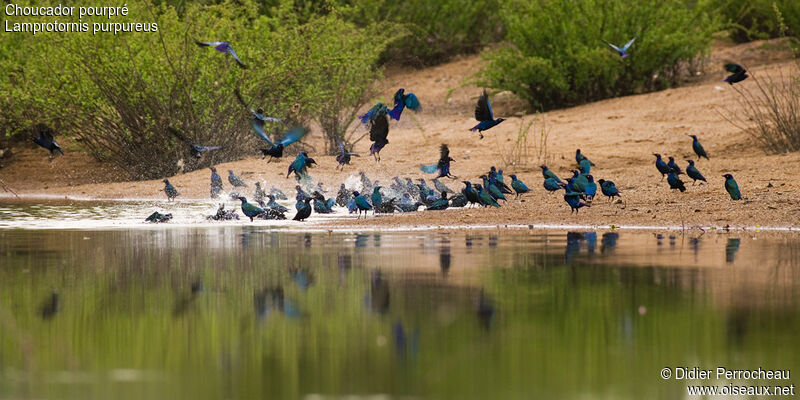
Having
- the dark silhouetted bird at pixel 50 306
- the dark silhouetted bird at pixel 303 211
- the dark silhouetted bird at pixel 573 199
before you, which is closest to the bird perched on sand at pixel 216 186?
the dark silhouetted bird at pixel 303 211

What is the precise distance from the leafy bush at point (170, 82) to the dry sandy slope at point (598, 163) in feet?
3.29

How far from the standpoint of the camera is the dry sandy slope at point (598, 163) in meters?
12.6

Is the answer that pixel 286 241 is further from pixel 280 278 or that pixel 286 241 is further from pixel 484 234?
pixel 280 278

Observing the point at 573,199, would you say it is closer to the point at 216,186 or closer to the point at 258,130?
the point at 258,130

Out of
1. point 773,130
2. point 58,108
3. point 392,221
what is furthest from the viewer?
point 58,108

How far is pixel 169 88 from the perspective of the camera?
20.0 meters

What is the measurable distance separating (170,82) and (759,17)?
15.7 metres

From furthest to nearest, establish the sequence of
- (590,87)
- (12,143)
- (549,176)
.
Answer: (590,87) < (12,143) < (549,176)

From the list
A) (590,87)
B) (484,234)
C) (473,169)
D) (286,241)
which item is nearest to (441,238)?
(484,234)

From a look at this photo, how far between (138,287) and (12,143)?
683 inches

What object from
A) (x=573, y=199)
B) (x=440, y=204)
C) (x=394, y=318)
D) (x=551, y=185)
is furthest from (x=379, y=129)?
(x=394, y=318)

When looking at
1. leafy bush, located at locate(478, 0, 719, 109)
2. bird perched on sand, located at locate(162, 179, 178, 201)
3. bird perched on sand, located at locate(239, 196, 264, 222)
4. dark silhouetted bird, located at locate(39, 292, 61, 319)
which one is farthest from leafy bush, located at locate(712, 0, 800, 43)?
dark silhouetted bird, located at locate(39, 292, 61, 319)

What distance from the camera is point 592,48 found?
2466 cm

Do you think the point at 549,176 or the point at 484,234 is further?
the point at 549,176
